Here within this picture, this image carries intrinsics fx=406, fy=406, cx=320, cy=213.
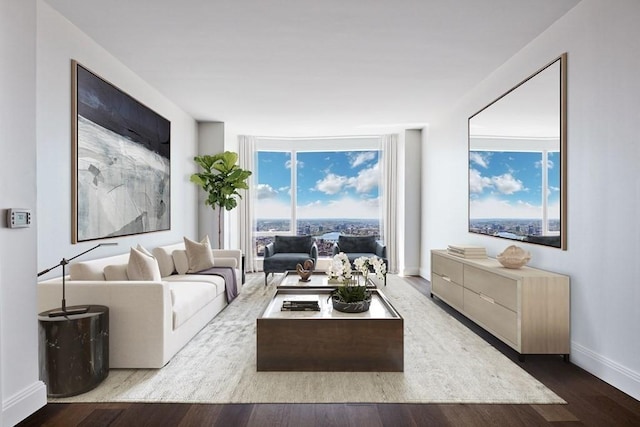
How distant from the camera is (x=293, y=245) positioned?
7.24 m

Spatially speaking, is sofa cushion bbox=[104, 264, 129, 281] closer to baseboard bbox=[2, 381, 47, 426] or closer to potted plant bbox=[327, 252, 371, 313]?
baseboard bbox=[2, 381, 47, 426]

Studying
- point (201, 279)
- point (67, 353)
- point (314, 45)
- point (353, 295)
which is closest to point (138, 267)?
point (67, 353)

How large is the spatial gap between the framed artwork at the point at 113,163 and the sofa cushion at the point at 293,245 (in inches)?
91.6

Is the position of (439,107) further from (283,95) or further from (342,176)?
(342,176)

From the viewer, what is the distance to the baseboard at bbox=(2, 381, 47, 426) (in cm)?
222

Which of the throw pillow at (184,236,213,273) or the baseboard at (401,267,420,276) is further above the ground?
the throw pillow at (184,236,213,273)

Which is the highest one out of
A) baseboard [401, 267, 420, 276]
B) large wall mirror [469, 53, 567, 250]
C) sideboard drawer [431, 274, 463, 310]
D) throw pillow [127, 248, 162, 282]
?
large wall mirror [469, 53, 567, 250]

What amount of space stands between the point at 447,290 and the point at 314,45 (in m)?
3.14

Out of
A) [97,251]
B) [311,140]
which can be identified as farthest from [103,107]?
[311,140]

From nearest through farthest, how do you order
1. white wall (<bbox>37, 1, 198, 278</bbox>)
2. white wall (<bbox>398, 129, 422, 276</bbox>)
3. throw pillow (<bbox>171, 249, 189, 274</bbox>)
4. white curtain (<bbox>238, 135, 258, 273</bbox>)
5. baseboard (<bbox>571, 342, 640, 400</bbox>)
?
baseboard (<bbox>571, 342, 640, 400</bbox>), white wall (<bbox>37, 1, 198, 278</bbox>), throw pillow (<bbox>171, 249, 189, 274</bbox>), white wall (<bbox>398, 129, 422, 276</bbox>), white curtain (<bbox>238, 135, 258, 273</bbox>)

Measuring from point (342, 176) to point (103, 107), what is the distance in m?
5.14

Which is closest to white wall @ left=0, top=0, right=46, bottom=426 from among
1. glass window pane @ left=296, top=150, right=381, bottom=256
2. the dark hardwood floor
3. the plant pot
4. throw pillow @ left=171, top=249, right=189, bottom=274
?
the dark hardwood floor

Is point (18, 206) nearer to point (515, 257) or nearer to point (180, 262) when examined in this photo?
→ point (180, 262)

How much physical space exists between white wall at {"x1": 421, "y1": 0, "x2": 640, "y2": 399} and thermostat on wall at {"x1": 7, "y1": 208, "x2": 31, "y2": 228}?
3715mm
